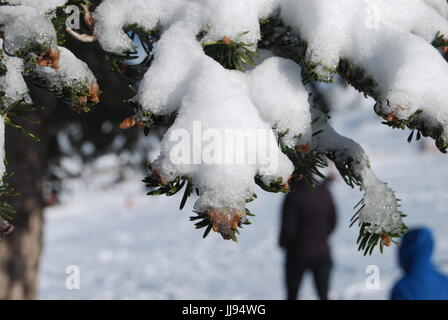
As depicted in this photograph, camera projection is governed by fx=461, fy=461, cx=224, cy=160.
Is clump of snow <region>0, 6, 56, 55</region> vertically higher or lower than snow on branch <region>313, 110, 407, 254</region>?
higher

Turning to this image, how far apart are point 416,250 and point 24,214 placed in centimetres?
291

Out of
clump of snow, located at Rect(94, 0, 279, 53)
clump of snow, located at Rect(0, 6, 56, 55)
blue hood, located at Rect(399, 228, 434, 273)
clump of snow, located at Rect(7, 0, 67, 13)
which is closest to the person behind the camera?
clump of snow, located at Rect(0, 6, 56, 55)

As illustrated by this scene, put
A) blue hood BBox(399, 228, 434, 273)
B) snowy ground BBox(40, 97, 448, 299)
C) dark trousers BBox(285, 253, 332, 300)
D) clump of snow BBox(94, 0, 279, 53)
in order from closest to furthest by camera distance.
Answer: clump of snow BBox(94, 0, 279, 53), blue hood BBox(399, 228, 434, 273), dark trousers BBox(285, 253, 332, 300), snowy ground BBox(40, 97, 448, 299)

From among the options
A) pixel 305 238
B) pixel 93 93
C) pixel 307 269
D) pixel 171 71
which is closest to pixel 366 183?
pixel 171 71

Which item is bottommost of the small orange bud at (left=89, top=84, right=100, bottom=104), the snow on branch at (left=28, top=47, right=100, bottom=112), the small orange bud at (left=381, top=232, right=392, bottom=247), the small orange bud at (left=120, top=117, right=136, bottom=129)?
the small orange bud at (left=381, top=232, right=392, bottom=247)

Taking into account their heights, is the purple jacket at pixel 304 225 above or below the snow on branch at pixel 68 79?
below

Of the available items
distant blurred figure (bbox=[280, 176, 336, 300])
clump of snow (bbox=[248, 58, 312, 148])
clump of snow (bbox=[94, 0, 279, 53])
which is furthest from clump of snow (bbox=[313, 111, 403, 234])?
distant blurred figure (bbox=[280, 176, 336, 300])

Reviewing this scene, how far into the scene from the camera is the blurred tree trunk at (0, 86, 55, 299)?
3.46 m

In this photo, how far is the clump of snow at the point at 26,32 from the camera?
103 cm

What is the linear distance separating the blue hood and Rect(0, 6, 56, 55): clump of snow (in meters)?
2.74

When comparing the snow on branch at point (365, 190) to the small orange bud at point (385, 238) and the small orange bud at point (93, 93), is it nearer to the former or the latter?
the small orange bud at point (385, 238)

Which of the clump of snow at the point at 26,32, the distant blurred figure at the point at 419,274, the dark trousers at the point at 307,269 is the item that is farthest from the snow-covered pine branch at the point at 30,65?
the dark trousers at the point at 307,269

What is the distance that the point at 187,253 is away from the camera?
34.1 feet

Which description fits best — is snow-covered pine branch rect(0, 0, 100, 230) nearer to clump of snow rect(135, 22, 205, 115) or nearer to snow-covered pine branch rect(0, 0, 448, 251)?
snow-covered pine branch rect(0, 0, 448, 251)
